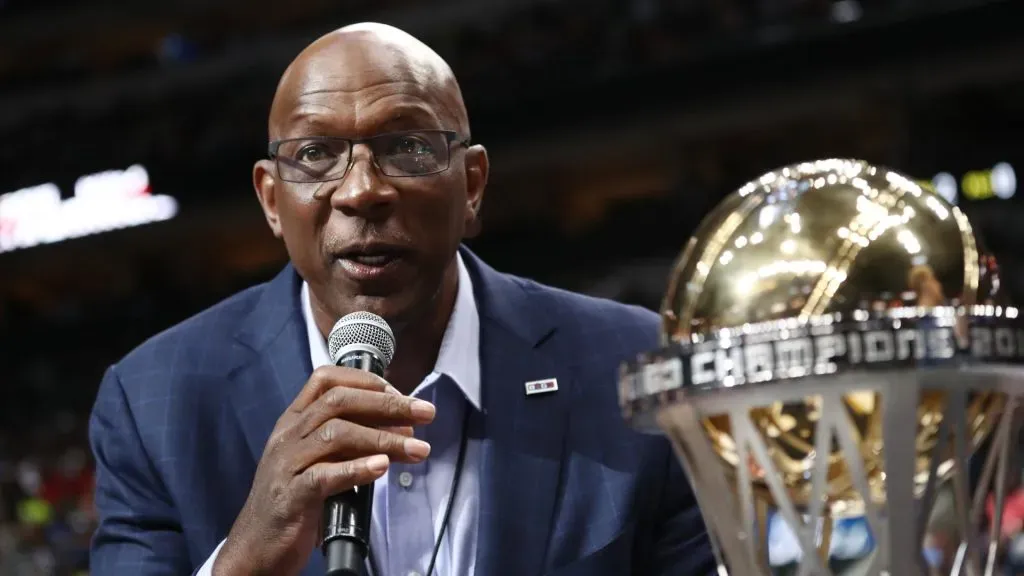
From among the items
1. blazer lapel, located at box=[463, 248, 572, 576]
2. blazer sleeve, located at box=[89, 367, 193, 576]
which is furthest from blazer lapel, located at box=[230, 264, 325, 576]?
blazer lapel, located at box=[463, 248, 572, 576]

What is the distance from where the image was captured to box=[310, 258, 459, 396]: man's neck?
5.57 feet

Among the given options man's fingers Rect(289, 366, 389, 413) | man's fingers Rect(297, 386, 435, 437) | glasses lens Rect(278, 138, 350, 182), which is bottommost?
man's fingers Rect(297, 386, 435, 437)

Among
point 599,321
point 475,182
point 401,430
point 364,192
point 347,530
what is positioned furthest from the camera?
point 599,321

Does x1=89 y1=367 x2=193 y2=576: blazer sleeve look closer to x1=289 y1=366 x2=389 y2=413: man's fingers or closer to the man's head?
the man's head

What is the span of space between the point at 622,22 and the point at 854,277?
985cm

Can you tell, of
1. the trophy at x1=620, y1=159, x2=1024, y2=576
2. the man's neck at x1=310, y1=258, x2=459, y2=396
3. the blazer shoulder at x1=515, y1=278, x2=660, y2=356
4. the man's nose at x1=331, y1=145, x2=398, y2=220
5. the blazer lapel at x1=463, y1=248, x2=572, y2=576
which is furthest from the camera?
the blazer shoulder at x1=515, y1=278, x2=660, y2=356

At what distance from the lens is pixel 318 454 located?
1.10m

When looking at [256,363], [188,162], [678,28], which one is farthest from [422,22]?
[256,363]

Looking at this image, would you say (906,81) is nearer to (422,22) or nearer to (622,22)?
(622,22)

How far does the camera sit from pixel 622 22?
10.4 metres

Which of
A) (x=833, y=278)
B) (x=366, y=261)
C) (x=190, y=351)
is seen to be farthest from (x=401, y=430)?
(x=190, y=351)

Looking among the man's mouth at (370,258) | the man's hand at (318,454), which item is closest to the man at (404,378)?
the man's mouth at (370,258)

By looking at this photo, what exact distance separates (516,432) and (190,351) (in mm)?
438

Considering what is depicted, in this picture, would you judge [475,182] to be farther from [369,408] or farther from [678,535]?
[369,408]
